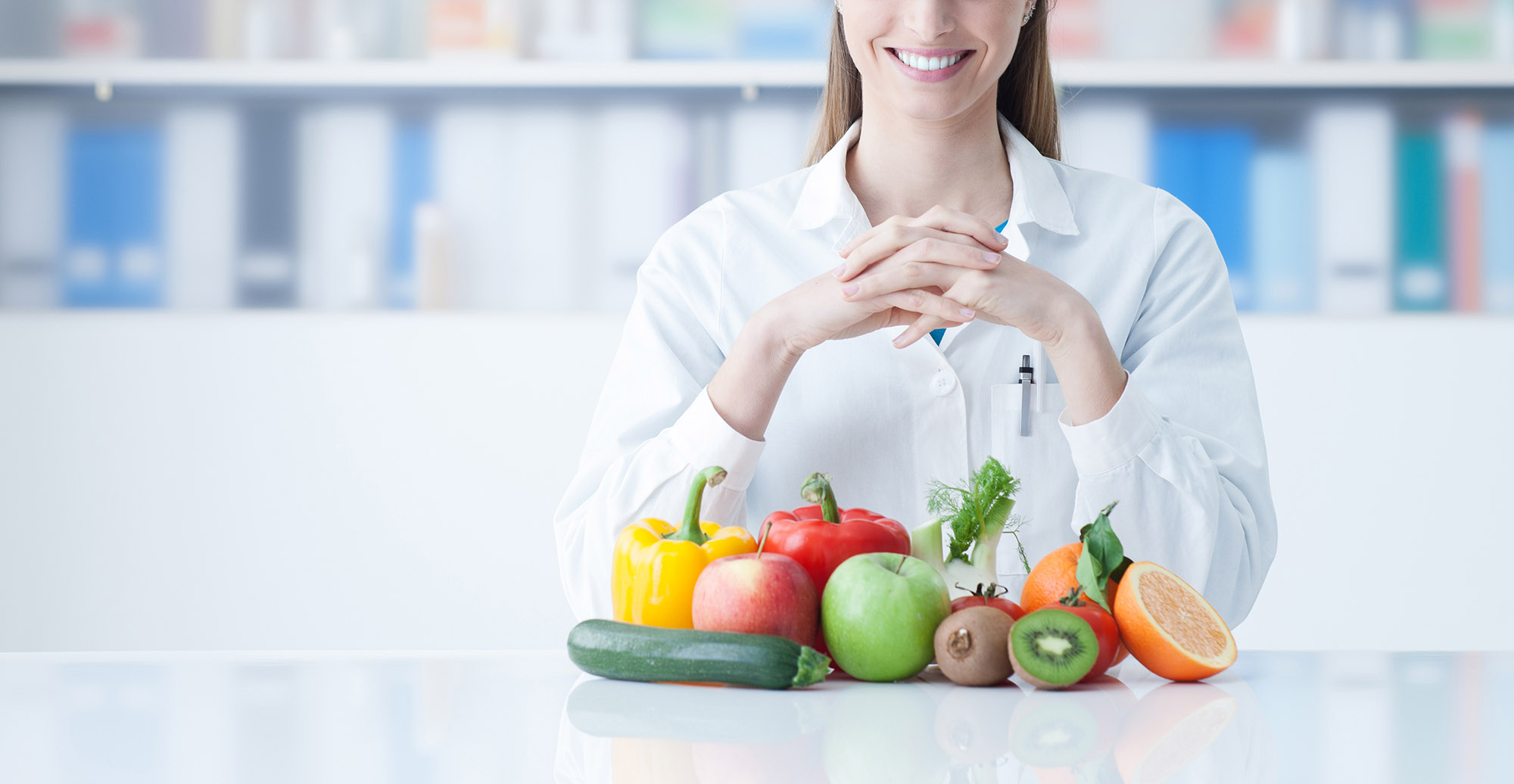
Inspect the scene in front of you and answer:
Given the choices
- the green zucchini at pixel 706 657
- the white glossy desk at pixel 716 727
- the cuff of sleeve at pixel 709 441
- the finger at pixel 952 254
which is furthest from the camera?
the cuff of sleeve at pixel 709 441

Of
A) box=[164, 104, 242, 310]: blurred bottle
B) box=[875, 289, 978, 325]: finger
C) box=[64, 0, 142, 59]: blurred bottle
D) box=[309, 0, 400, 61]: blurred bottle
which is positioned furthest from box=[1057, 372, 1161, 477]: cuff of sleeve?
box=[64, 0, 142, 59]: blurred bottle

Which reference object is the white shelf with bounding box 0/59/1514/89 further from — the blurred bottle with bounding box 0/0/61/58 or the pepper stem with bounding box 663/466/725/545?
the pepper stem with bounding box 663/466/725/545

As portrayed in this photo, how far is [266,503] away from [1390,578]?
1.93m

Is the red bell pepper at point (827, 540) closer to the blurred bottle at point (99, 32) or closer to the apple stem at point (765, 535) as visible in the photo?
the apple stem at point (765, 535)

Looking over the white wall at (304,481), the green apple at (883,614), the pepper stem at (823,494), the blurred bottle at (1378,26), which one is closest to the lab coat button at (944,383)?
the pepper stem at (823,494)

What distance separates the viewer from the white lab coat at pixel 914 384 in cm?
117

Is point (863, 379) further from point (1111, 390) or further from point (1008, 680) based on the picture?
point (1008, 680)

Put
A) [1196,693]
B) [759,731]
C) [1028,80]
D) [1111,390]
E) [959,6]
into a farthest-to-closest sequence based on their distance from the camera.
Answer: [1028,80]
[959,6]
[1111,390]
[1196,693]
[759,731]

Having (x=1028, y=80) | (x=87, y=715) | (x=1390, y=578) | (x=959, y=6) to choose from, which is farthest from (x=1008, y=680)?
(x=1390, y=578)

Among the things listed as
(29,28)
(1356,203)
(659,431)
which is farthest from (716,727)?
(29,28)

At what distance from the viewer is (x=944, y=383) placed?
1264 mm

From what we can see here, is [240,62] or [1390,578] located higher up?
[240,62]

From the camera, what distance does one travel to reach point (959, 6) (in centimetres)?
120

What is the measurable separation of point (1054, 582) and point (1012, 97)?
0.86 m
